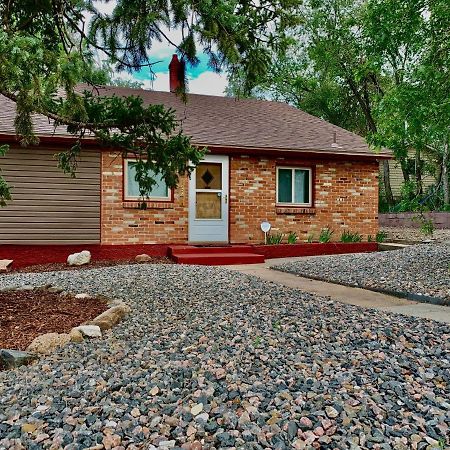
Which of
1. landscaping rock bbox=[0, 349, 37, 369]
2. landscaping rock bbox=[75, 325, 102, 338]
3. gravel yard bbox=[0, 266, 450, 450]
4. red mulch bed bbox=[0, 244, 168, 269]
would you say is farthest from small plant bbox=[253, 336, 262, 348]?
red mulch bed bbox=[0, 244, 168, 269]

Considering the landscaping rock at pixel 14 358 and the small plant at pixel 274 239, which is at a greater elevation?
the small plant at pixel 274 239

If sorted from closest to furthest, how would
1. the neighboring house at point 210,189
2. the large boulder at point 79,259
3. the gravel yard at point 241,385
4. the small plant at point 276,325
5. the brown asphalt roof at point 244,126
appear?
1. the gravel yard at point 241,385
2. the small plant at point 276,325
3. the large boulder at point 79,259
4. the neighboring house at point 210,189
5. the brown asphalt roof at point 244,126

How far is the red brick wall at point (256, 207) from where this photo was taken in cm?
990

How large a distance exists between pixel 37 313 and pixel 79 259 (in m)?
4.69

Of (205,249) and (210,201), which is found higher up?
(210,201)

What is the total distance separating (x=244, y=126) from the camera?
11.9m

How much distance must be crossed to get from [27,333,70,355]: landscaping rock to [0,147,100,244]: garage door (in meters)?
6.35

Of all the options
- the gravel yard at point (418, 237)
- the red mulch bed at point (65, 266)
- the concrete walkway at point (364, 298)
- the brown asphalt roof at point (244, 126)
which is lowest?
the red mulch bed at point (65, 266)

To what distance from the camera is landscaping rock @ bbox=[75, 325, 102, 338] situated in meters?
3.70

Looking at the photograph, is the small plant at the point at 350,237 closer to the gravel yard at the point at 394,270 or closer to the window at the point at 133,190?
the gravel yard at the point at 394,270

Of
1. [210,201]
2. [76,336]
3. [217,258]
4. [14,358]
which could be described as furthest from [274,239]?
[14,358]

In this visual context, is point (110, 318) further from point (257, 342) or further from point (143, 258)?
point (143, 258)

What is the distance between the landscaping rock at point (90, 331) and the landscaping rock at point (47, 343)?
0.13 meters

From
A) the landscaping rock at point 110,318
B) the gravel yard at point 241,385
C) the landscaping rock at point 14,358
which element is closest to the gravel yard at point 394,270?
the gravel yard at point 241,385
